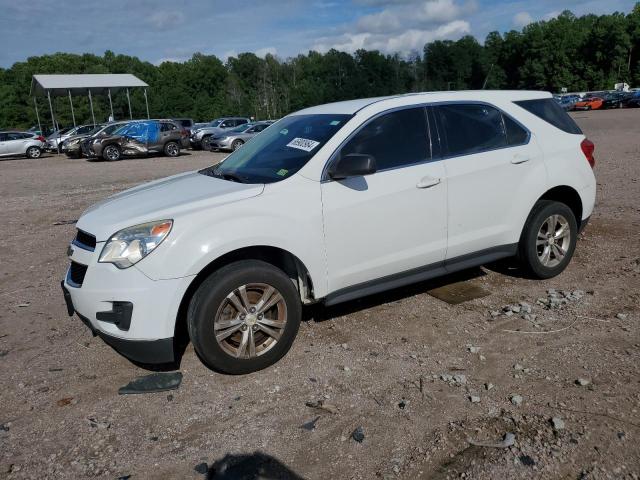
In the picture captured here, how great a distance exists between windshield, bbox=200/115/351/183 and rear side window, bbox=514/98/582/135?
2.02 meters

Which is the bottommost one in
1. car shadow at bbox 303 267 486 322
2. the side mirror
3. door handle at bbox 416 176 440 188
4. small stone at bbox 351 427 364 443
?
small stone at bbox 351 427 364 443

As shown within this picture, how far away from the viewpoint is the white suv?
143 inches

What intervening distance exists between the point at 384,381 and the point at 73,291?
2210mm

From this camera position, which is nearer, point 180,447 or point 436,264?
point 180,447

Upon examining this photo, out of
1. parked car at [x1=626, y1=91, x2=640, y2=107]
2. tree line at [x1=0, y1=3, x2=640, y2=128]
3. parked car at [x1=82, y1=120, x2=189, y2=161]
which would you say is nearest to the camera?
parked car at [x1=82, y1=120, x2=189, y2=161]

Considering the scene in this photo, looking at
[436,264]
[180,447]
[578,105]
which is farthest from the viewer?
[578,105]

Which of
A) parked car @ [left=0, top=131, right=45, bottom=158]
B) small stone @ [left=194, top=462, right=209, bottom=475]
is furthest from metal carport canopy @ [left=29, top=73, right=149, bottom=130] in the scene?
small stone @ [left=194, top=462, right=209, bottom=475]

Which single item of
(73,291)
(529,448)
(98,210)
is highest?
(98,210)

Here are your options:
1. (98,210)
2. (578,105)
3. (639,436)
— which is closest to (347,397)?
(639,436)

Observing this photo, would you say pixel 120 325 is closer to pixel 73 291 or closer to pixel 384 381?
pixel 73 291

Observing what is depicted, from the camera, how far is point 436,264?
4.68 m

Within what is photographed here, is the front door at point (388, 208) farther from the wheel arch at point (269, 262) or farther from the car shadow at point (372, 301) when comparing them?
the car shadow at point (372, 301)

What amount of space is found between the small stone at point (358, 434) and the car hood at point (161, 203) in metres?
1.69

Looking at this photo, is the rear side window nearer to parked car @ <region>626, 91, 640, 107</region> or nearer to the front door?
the front door
